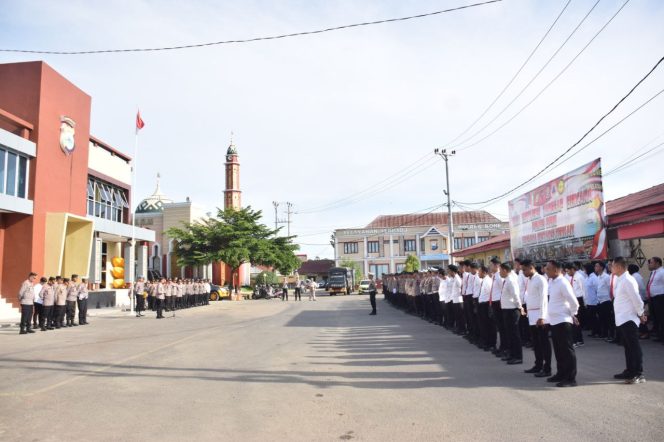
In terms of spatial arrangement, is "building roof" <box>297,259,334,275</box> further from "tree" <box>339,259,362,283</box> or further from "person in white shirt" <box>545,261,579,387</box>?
"person in white shirt" <box>545,261,579,387</box>

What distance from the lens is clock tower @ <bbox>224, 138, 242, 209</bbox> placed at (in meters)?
62.5

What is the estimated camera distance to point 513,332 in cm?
904

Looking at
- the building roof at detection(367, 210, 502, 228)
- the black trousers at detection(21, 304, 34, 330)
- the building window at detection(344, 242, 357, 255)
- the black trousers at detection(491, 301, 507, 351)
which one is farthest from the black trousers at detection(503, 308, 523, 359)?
the building roof at detection(367, 210, 502, 228)

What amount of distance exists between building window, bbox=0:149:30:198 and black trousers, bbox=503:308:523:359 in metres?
19.6

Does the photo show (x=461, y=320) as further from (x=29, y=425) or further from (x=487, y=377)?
(x=29, y=425)

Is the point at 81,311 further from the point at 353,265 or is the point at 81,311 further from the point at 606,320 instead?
the point at 353,265

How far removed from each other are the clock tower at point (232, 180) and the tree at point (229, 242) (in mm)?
15258

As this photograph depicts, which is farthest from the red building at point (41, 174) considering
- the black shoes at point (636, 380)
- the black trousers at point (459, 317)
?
the black shoes at point (636, 380)

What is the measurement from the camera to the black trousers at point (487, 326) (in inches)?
414

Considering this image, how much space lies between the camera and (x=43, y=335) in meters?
15.0

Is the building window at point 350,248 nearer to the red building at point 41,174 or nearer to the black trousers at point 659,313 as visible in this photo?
the red building at point 41,174

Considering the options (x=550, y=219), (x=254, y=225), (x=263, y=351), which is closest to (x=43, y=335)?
(x=263, y=351)

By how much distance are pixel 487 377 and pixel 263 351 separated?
4.89m

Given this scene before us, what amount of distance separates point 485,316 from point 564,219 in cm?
745
